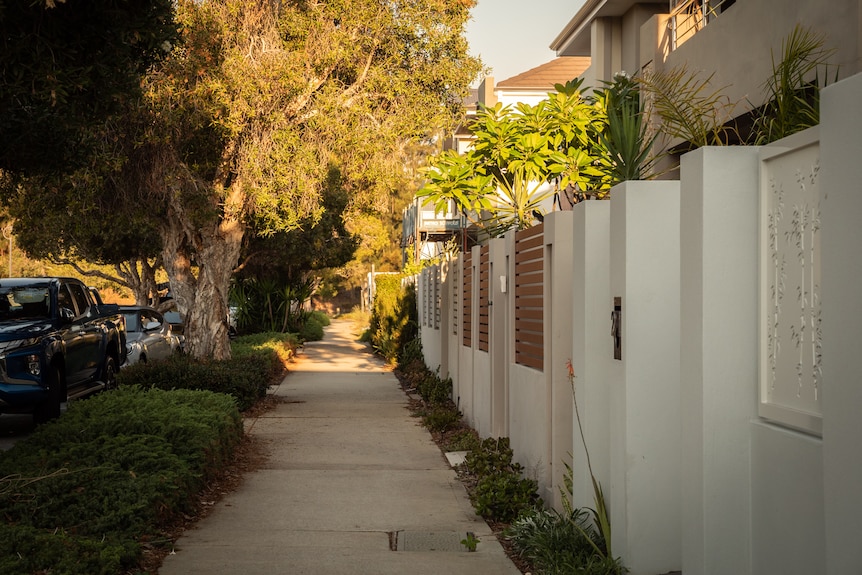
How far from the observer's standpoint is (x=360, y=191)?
18.4 meters

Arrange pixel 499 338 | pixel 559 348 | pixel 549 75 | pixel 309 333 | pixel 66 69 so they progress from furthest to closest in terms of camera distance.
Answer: pixel 309 333, pixel 549 75, pixel 499 338, pixel 66 69, pixel 559 348

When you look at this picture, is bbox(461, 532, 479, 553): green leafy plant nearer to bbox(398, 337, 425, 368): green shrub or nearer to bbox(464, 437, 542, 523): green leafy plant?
bbox(464, 437, 542, 523): green leafy plant

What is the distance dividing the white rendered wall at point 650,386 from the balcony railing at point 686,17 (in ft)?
29.7

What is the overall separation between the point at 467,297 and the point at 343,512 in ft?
20.3

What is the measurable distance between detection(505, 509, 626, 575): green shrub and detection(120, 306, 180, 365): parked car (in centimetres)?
1338

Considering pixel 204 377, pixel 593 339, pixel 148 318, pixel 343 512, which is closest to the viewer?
pixel 593 339

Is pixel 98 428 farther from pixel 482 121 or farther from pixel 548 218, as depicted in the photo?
pixel 482 121

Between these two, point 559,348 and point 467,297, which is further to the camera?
point 467,297

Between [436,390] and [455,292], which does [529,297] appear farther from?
[436,390]

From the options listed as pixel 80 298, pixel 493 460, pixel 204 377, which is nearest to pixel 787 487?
pixel 493 460

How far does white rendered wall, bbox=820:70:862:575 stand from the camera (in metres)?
3.46

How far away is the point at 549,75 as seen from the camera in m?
31.2

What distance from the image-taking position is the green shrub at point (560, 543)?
5.82m

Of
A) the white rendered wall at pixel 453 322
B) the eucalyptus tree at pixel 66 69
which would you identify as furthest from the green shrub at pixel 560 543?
the white rendered wall at pixel 453 322
